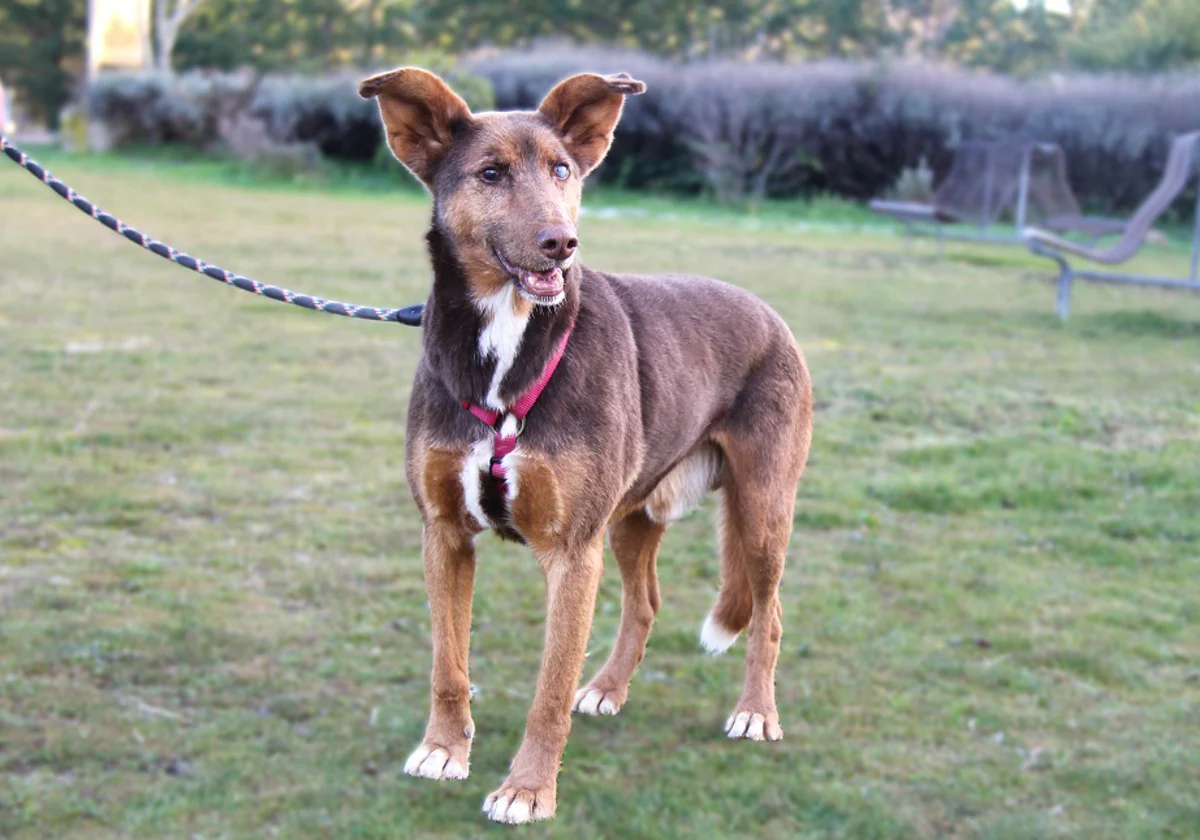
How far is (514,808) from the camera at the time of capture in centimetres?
351

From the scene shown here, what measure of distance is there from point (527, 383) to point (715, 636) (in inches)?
64.7

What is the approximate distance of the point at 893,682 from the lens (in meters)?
6.04

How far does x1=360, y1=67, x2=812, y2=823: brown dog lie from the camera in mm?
3381

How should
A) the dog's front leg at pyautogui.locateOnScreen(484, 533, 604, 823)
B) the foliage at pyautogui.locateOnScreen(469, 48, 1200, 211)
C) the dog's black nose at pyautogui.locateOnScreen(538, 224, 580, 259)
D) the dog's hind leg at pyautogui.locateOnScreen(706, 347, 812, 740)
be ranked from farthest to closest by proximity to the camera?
the foliage at pyautogui.locateOnScreen(469, 48, 1200, 211) < the dog's hind leg at pyautogui.locateOnScreen(706, 347, 812, 740) < the dog's front leg at pyautogui.locateOnScreen(484, 533, 604, 823) < the dog's black nose at pyautogui.locateOnScreen(538, 224, 580, 259)

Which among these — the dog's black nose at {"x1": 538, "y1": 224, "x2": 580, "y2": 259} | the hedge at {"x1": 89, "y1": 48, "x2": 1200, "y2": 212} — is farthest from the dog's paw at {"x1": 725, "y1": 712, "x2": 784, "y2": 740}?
the hedge at {"x1": 89, "y1": 48, "x2": 1200, "y2": 212}

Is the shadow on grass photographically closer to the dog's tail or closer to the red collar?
the dog's tail

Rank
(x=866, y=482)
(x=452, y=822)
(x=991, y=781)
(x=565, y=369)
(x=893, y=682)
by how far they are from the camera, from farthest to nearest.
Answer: (x=866, y=482), (x=893, y=682), (x=991, y=781), (x=452, y=822), (x=565, y=369)

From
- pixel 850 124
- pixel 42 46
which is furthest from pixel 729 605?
pixel 42 46

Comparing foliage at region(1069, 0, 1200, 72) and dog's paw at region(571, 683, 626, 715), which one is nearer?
dog's paw at region(571, 683, 626, 715)

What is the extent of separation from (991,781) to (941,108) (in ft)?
90.9

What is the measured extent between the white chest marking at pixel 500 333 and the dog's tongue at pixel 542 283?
0.24 m

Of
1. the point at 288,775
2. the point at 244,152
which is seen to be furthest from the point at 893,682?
the point at 244,152

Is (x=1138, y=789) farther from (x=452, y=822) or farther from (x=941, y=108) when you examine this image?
(x=941, y=108)

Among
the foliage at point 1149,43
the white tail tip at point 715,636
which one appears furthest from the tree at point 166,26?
the white tail tip at point 715,636
